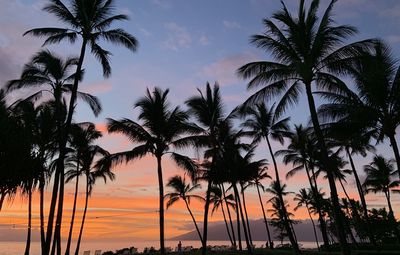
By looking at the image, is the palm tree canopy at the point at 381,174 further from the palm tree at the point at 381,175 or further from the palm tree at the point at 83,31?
the palm tree at the point at 83,31

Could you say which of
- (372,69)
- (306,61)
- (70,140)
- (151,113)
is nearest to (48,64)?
(151,113)

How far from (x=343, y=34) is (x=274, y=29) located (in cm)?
322

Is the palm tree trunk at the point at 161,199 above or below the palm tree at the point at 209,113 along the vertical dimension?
below

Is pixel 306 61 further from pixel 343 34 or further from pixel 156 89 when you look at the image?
pixel 156 89

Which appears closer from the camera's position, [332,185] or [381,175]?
[332,185]

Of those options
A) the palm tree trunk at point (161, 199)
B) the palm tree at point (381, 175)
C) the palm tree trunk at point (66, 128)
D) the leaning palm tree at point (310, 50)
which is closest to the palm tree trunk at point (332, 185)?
the leaning palm tree at point (310, 50)

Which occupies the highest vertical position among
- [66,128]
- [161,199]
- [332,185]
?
[66,128]

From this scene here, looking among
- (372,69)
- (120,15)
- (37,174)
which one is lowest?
(37,174)

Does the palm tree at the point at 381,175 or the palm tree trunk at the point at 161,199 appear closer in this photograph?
the palm tree trunk at the point at 161,199

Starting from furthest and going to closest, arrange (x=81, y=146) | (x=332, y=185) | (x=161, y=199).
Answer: (x=81, y=146)
(x=161, y=199)
(x=332, y=185)

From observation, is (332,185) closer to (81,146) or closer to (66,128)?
(66,128)

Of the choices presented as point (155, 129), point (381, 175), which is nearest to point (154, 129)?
point (155, 129)

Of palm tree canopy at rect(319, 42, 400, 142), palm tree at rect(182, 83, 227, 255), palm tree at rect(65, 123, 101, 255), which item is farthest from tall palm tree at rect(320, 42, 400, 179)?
palm tree at rect(65, 123, 101, 255)

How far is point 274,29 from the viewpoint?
1797 centimetres
